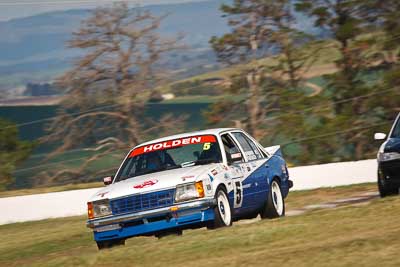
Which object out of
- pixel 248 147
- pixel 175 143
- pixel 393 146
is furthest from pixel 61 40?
pixel 175 143

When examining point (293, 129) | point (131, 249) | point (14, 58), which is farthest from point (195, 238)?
point (14, 58)

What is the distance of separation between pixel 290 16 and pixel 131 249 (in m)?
32.2

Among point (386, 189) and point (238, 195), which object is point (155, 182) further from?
point (386, 189)

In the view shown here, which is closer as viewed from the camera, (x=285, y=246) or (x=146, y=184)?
(x=285, y=246)

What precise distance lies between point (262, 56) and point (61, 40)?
11.0 m

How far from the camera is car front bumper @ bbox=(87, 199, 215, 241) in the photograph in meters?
13.0

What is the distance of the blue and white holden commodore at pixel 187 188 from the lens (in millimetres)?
13070

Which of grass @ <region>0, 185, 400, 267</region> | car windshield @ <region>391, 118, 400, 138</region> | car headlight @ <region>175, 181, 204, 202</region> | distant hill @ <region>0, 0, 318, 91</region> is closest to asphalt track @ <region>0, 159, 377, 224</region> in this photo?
car windshield @ <region>391, 118, 400, 138</region>

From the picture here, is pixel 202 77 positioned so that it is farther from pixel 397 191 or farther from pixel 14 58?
pixel 14 58

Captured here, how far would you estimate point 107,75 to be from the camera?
40.9m

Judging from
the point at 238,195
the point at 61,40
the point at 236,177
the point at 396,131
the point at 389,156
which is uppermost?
the point at 61,40

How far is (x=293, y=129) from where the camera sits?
38.3 metres

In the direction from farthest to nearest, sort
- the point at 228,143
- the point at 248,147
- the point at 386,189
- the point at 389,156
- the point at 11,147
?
the point at 11,147
the point at 386,189
the point at 389,156
the point at 248,147
the point at 228,143

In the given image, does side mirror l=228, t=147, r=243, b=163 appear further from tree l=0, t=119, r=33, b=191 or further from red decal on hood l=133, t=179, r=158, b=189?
tree l=0, t=119, r=33, b=191
